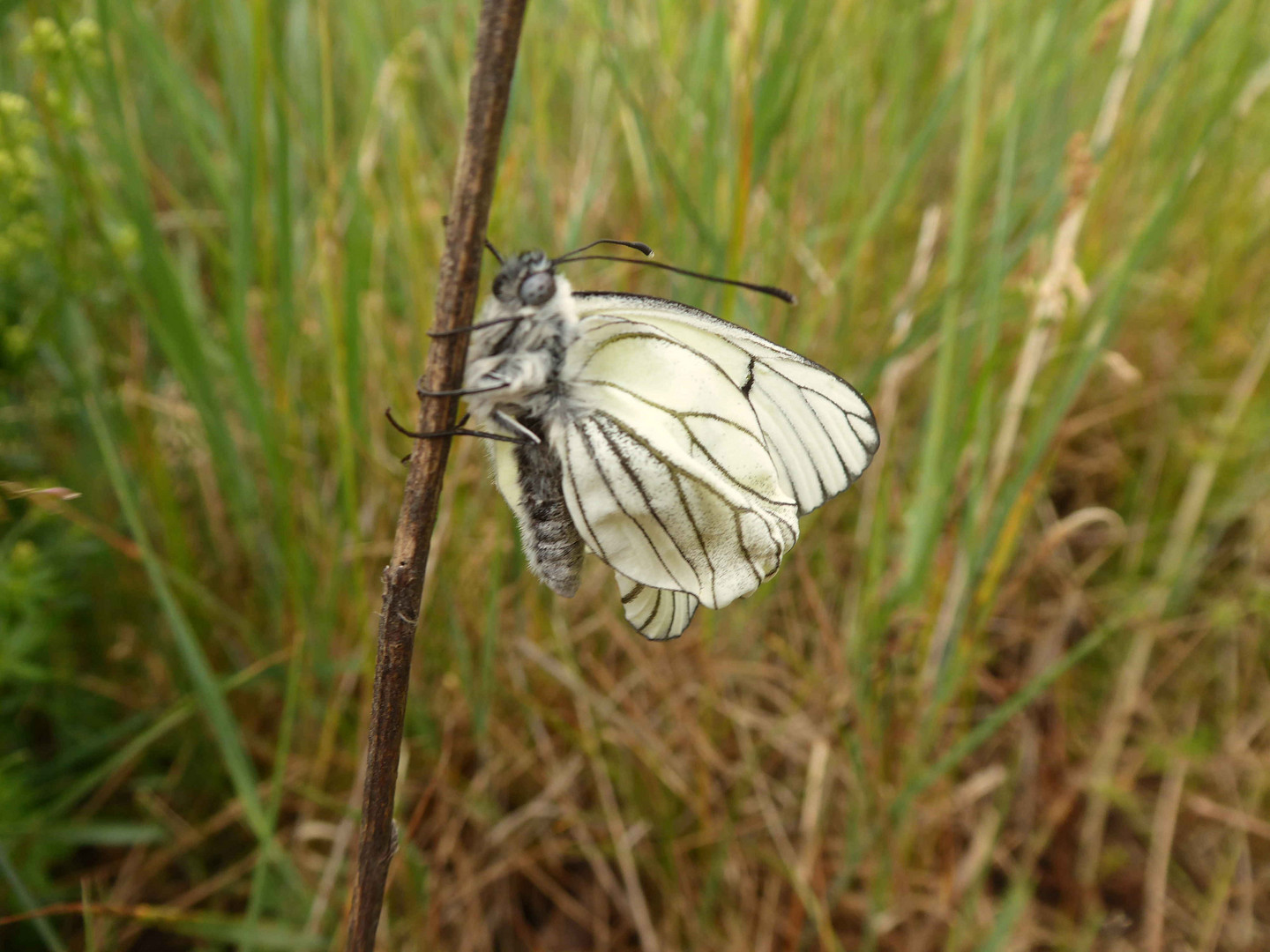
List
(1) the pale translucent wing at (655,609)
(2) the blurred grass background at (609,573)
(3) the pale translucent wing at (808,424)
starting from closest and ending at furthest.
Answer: (1) the pale translucent wing at (655,609) < (3) the pale translucent wing at (808,424) < (2) the blurred grass background at (609,573)

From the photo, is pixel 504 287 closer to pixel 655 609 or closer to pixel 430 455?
pixel 430 455

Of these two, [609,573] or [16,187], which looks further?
[609,573]

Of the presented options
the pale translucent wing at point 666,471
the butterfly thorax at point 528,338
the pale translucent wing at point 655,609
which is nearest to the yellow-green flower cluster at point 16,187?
the butterfly thorax at point 528,338

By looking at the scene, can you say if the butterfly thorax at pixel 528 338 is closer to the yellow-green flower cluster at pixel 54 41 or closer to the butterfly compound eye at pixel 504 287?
the butterfly compound eye at pixel 504 287

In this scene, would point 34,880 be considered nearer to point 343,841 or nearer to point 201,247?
point 343,841

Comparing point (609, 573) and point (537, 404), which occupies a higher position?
point (537, 404)

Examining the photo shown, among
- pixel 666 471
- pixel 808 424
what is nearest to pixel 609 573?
pixel 808 424
